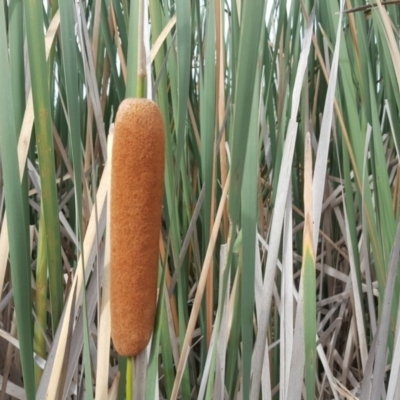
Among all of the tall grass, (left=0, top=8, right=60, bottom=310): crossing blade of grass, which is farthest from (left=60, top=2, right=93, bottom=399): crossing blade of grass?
(left=0, top=8, right=60, bottom=310): crossing blade of grass

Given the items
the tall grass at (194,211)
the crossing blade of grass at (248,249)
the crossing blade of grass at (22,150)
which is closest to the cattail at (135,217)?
the tall grass at (194,211)

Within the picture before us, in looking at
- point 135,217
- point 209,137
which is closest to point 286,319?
point 209,137

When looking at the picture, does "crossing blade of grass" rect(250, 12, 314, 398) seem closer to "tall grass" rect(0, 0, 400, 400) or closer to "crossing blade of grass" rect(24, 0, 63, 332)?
"tall grass" rect(0, 0, 400, 400)


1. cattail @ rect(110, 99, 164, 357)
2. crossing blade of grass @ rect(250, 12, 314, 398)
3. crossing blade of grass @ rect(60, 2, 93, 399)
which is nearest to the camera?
cattail @ rect(110, 99, 164, 357)

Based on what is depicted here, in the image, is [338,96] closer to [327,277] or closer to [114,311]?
[327,277]

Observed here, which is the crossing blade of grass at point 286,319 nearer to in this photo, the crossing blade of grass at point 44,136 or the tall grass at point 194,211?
the tall grass at point 194,211
